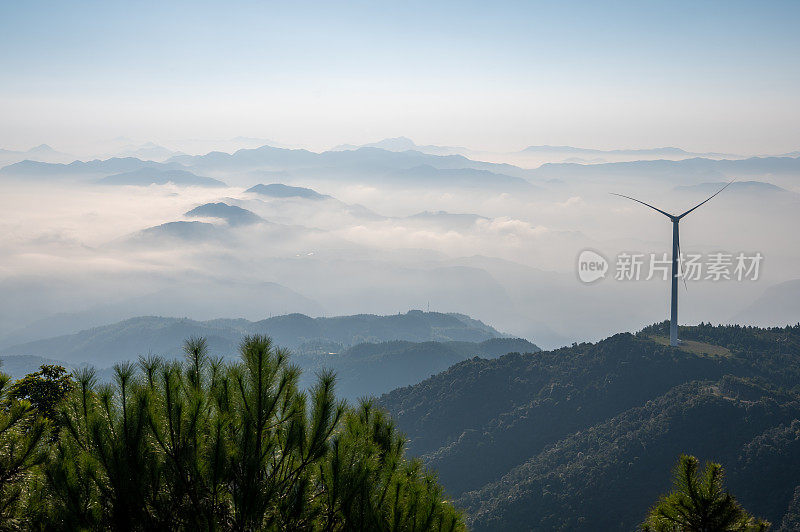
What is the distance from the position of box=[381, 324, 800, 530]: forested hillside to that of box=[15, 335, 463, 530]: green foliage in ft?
247

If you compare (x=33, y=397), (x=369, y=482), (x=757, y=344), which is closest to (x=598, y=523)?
(x=757, y=344)

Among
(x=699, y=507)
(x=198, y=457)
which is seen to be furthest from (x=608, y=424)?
(x=198, y=457)

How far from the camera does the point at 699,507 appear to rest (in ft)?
32.3

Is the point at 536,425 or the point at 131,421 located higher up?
the point at 131,421

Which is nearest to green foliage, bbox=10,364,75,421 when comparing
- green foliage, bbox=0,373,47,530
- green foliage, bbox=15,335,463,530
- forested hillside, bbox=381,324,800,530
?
green foliage, bbox=0,373,47,530

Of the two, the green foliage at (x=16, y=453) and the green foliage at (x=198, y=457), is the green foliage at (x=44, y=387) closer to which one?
the green foliage at (x=16, y=453)

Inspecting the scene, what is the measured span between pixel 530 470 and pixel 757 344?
54.2 m

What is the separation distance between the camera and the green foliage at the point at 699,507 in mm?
9742

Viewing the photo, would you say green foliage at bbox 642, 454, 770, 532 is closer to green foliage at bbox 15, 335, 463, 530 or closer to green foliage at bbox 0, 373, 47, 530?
green foliage at bbox 15, 335, 463, 530

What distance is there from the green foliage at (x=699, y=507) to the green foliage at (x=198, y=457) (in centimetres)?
399

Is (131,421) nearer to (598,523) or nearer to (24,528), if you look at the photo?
(24,528)

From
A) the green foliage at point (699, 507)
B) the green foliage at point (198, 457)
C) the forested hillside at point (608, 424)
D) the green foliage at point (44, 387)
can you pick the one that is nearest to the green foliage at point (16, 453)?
the green foliage at point (198, 457)

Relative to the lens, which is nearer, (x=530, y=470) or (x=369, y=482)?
(x=369, y=482)

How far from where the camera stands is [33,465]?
11.3m
